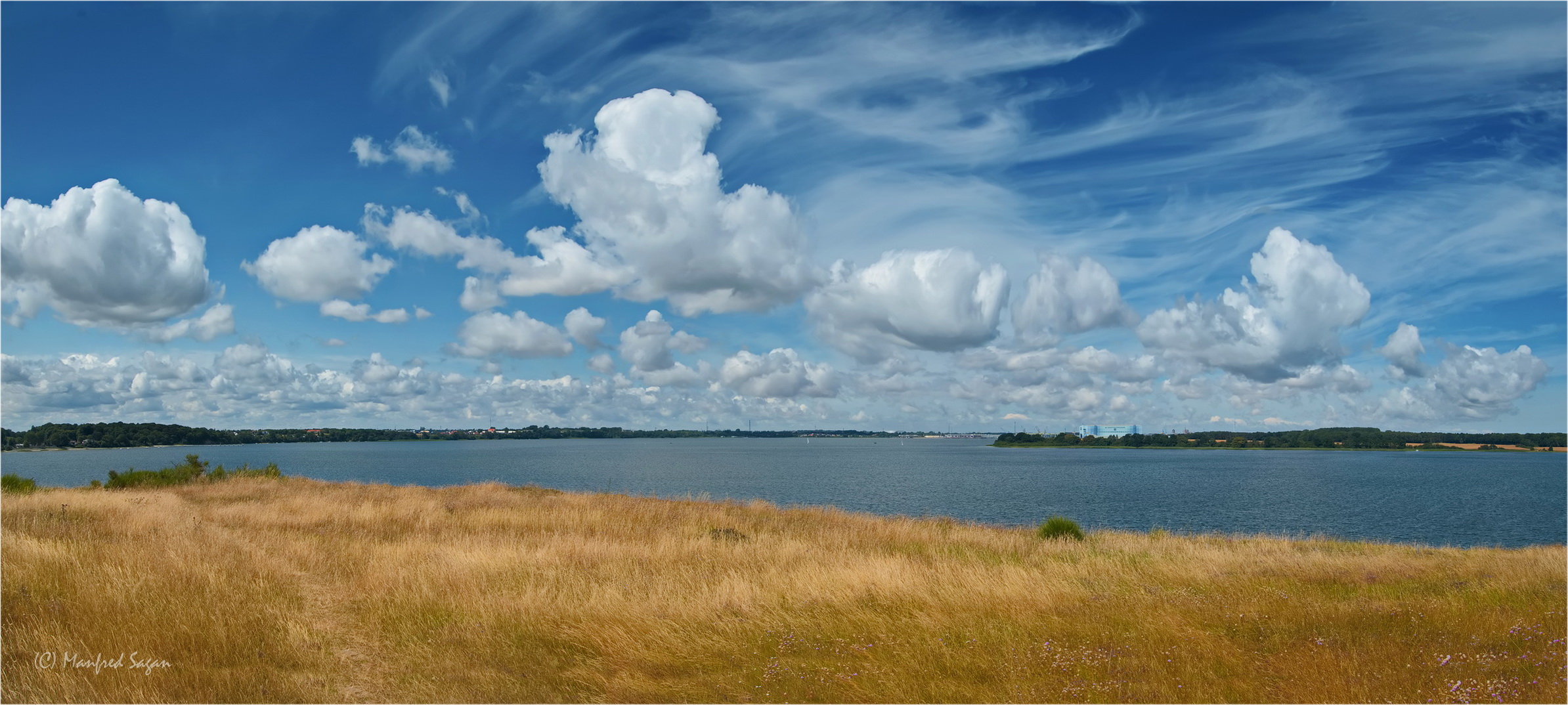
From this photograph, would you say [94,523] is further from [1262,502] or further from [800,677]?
[1262,502]

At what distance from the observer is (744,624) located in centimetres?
1054

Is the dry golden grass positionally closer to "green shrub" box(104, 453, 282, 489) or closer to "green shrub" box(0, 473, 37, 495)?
"green shrub" box(0, 473, 37, 495)

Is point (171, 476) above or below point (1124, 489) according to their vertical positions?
above

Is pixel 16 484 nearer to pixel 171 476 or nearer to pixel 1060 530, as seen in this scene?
pixel 171 476

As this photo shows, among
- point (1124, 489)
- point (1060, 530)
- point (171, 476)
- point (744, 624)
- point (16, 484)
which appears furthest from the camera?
point (1124, 489)

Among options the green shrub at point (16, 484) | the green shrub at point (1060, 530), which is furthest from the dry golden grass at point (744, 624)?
the green shrub at point (16, 484)

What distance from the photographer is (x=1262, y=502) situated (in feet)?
216

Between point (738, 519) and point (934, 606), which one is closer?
point (934, 606)

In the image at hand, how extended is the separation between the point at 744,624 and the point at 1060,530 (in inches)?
758

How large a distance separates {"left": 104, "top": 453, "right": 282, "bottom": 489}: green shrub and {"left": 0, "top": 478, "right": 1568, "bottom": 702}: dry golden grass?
80.1 ft

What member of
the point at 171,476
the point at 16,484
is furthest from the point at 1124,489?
the point at 16,484

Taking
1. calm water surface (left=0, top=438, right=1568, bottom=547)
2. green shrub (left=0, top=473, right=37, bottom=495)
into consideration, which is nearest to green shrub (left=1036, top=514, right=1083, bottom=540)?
calm water surface (left=0, top=438, right=1568, bottom=547)

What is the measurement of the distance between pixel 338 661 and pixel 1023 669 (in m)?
7.84

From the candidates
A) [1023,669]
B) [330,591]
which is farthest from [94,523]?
[1023,669]
